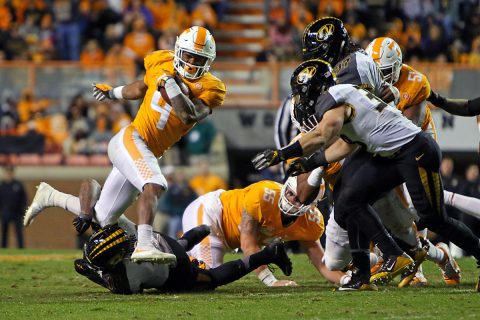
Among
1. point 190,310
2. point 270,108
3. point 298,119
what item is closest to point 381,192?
point 298,119

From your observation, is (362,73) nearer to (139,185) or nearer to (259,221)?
(259,221)

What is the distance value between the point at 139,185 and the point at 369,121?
1.79 meters

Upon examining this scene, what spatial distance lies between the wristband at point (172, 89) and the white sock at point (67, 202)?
1367 millimetres

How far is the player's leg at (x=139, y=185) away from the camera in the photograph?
767 cm

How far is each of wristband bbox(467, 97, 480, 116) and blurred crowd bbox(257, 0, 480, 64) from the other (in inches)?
398

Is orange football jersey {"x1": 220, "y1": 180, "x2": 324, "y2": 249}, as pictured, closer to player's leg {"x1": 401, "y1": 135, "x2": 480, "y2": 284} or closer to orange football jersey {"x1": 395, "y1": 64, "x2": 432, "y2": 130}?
orange football jersey {"x1": 395, "y1": 64, "x2": 432, "y2": 130}

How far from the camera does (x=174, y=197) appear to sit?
15.9 meters

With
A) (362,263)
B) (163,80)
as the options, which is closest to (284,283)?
(362,263)

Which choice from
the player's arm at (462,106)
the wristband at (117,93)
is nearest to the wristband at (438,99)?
the player's arm at (462,106)

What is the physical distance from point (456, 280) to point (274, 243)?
4.87 ft

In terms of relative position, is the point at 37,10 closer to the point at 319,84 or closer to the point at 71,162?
the point at 71,162

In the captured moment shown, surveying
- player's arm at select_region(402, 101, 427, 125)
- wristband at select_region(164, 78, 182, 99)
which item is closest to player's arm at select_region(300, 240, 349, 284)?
player's arm at select_region(402, 101, 427, 125)

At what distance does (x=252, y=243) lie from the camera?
8797mm

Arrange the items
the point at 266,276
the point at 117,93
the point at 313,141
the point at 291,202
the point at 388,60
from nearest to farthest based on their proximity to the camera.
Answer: the point at 313,141, the point at 291,202, the point at 266,276, the point at 388,60, the point at 117,93
